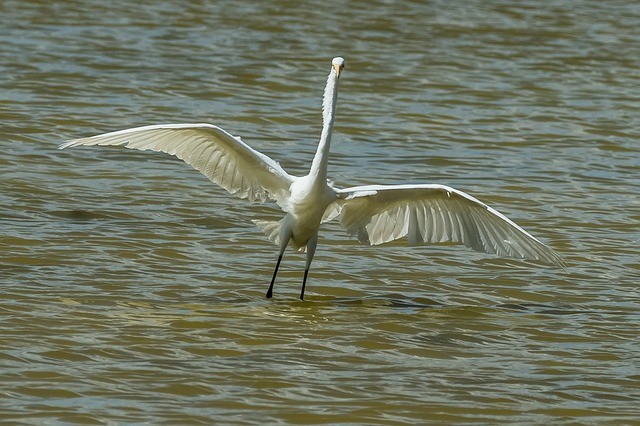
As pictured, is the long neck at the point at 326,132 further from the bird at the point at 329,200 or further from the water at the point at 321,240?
the water at the point at 321,240

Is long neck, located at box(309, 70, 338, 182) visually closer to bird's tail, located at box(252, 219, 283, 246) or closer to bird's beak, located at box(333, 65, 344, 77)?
bird's beak, located at box(333, 65, 344, 77)

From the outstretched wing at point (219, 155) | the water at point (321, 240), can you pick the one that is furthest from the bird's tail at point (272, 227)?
the water at point (321, 240)

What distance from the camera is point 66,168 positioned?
13.1 metres

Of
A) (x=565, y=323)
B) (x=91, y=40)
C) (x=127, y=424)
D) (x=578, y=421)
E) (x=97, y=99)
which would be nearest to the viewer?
(x=127, y=424)

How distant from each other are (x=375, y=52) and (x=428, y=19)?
3379 mm

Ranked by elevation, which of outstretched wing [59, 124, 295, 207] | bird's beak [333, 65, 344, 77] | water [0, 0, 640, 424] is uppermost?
bird's beak [333, 65, 344, 77]

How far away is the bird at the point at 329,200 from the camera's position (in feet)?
30.3

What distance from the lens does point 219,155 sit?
31.7ft

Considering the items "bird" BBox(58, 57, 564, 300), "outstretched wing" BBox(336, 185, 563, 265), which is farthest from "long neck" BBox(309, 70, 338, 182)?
"outstretched wing" BBox(336, 185, 563, 265)

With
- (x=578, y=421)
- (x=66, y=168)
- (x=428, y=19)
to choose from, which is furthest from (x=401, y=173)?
(x=428, y=19)

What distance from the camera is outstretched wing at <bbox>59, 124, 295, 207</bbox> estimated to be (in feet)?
30.0

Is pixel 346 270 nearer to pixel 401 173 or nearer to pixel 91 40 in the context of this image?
pixel 401 173

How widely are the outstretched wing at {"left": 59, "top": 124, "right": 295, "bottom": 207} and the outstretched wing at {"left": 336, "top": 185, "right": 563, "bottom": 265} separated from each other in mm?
509

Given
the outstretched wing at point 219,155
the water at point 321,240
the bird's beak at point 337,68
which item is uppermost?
the bird's beak at point 337,68
